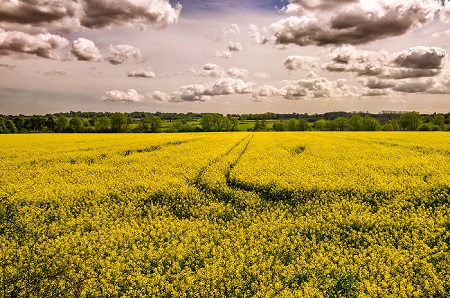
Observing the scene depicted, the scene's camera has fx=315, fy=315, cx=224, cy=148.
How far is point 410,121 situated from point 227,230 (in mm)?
84910

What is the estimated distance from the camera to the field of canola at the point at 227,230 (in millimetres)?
6480

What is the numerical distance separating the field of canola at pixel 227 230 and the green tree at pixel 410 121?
72.7 m

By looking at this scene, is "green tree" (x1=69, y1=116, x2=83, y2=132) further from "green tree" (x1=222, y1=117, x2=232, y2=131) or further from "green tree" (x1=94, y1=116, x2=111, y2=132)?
"green tree" (x1=222, y1=117, x2=232, y2=131)

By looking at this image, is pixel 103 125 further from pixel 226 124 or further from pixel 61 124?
pixel 226 124

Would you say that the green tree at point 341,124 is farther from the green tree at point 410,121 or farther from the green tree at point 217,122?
the green tree at point 217,122

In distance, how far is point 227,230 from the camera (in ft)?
29.6

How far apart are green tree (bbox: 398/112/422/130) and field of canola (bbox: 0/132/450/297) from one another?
72661mm

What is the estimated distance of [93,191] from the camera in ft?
40.0

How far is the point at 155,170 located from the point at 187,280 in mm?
9705

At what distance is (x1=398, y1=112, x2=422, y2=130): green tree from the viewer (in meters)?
78.8

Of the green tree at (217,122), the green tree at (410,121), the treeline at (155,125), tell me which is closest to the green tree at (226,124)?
the treeline at (155,125)

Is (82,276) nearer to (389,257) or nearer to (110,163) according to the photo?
(389,257)

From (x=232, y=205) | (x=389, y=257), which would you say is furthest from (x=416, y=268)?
(x=232, y=205)

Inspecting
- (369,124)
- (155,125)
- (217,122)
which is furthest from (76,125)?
(369,124)
